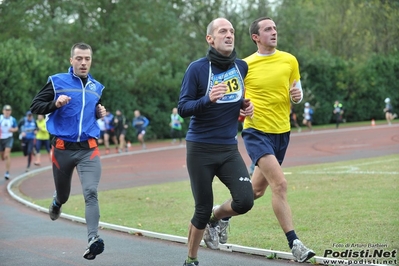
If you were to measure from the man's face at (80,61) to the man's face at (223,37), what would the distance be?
71.8 inches

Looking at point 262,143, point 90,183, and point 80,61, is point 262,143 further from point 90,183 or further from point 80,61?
point 80,61

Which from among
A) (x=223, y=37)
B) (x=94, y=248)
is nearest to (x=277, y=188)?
(x=223, y=37)

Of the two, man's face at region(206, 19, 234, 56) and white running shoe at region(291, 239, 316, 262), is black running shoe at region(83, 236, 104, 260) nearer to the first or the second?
white running shoe at region(291, 239, 316, 262)

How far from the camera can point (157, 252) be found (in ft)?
28.6

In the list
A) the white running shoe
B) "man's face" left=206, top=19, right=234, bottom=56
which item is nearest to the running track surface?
the white running shoe

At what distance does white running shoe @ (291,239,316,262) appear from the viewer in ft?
22.5

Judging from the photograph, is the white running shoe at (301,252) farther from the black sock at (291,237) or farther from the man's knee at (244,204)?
the man's knee at (244,204)

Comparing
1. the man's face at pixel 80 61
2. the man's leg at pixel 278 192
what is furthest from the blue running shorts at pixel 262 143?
the man's face at pixel 80 61

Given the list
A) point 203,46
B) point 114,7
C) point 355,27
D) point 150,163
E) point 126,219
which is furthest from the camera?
point 355,27

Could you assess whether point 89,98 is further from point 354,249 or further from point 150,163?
point 150,163

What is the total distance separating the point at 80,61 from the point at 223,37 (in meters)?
1.98

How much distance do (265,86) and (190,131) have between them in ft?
3.90

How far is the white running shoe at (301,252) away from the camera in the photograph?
6.85 meters

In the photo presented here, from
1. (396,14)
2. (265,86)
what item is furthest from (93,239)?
(396,14)
